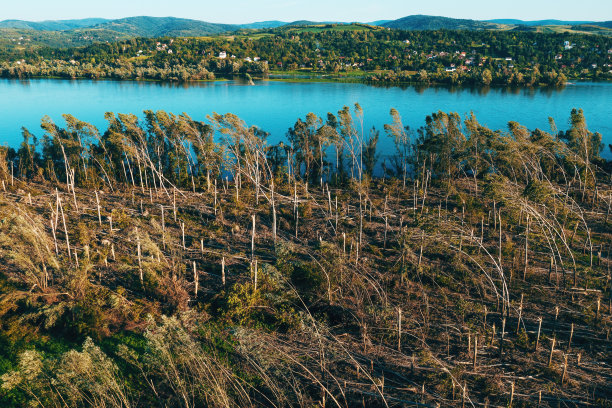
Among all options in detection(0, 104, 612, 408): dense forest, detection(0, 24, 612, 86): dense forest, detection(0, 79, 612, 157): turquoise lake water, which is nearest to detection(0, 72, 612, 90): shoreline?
detection(0, 24, 612, 86): dense forest

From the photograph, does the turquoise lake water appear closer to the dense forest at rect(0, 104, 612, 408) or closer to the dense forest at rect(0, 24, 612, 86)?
the dense forest at rect(0, 24, 612, 86)

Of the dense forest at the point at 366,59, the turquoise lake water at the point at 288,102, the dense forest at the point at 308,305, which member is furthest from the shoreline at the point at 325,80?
the dense forest at the point at 308,305

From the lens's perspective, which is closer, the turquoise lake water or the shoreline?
the turquoise lake water

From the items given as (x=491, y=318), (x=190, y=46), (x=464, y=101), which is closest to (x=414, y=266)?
(x=491, y=318)

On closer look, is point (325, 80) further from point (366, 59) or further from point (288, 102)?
point (288, 102)

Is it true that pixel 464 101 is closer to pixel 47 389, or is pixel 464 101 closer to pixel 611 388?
pixel 611 388

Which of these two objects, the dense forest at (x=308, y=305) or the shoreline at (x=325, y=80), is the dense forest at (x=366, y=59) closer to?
the shoreline at (x=325, y=80)
